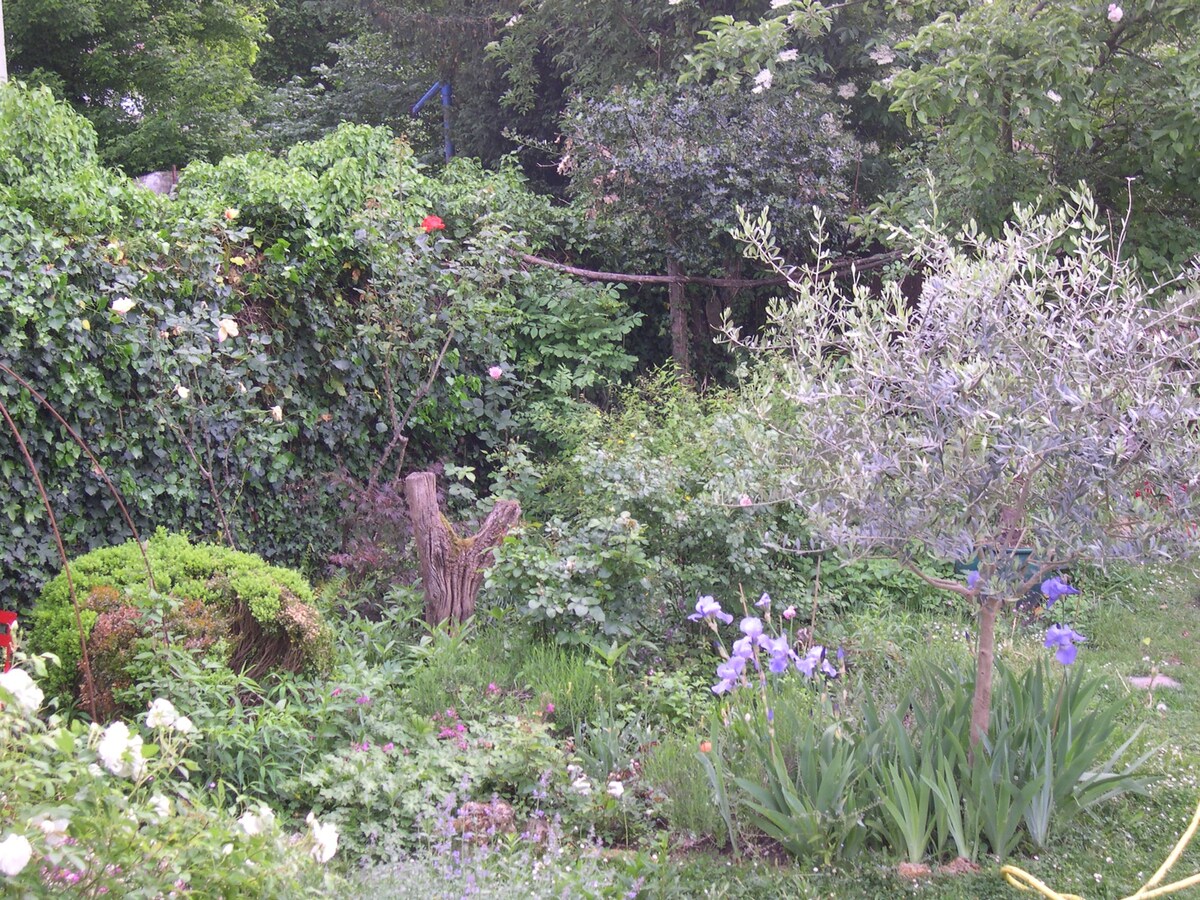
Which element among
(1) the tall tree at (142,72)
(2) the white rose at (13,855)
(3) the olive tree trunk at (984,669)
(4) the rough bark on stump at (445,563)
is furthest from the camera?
(1) the tall tree at (142,72)

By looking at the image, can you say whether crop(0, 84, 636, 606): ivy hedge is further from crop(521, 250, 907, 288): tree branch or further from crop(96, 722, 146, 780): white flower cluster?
crop(96, 722, 146, 780): white flower cluster

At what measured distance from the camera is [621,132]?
7219 mm

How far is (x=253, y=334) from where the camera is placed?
16.7 feet

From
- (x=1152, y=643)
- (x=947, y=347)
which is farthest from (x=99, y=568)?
(x=1152, y=643)

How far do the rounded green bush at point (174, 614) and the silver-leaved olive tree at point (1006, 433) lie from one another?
208 centimetres

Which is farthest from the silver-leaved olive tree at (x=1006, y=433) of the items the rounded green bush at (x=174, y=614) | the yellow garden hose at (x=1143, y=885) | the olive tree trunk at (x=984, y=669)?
the rounded green bush at (x=174, y=614)

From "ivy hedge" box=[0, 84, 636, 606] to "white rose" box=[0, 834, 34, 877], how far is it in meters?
2.97

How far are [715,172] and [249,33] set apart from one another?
11.6m

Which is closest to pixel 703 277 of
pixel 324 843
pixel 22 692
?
pixel 324 843

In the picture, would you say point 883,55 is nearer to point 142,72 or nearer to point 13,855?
point 13,855

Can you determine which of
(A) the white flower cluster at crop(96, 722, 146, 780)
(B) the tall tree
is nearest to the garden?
(A) the white flower cluster at crop(96, 722, 146, 780)

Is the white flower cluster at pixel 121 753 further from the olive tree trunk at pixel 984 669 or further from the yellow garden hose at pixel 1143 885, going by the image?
the olive tree trunk at pixel 984 669

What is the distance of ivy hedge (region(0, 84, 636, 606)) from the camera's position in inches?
166

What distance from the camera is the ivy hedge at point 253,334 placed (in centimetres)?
422
